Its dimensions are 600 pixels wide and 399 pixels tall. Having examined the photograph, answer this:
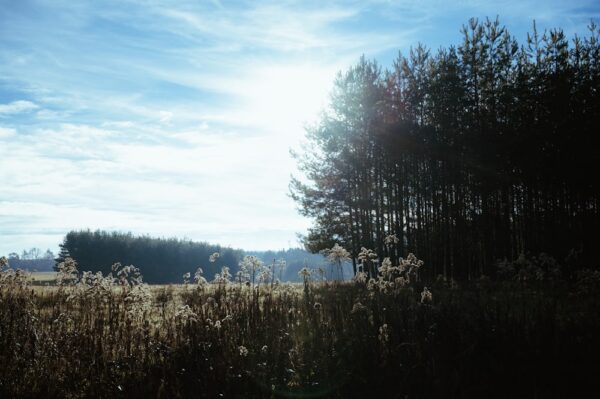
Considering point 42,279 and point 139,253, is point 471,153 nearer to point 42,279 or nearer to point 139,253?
point 42,279

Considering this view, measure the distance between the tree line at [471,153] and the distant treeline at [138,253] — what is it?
57069mm

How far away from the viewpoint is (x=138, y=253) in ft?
274

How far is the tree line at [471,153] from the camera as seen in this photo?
22078 millimetres

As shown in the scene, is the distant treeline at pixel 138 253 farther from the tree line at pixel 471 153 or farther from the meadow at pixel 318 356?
the meadow at pixel 318 356

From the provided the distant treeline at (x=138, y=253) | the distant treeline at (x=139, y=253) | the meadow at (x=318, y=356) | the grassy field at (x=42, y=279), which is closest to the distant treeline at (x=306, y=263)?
the meadow at (x=318, y=356)

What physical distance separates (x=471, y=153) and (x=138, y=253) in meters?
73.3

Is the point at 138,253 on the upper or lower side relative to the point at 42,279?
upper

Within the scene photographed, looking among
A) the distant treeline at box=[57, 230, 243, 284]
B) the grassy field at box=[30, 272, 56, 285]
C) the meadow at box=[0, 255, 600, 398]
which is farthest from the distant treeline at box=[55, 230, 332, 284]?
the meadow at box=[0, 255, 600, 398]

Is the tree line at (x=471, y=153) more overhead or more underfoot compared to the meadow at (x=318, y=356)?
more overhead

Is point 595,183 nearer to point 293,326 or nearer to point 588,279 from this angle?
point 588,279

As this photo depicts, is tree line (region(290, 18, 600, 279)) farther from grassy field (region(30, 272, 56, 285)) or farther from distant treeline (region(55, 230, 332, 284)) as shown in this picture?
distant treeline (region(55, 230, 332, 284))

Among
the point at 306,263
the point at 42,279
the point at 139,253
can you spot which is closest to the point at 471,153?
the point at 306,263

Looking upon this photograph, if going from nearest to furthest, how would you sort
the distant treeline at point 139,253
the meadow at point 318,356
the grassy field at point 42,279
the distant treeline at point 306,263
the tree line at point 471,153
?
the meadow at point 318,356 < the grassy field at point 42,279 < the distant treeline at point 306,263 < the tree line at point 471,153 < the distant treeline at point 139,253

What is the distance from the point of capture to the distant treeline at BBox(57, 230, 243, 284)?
80062mm
